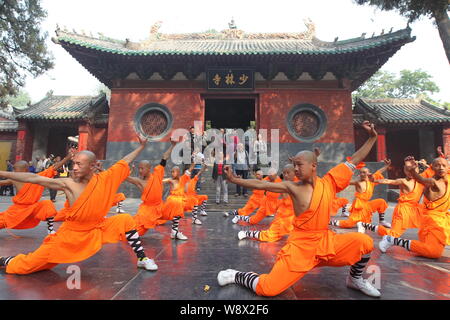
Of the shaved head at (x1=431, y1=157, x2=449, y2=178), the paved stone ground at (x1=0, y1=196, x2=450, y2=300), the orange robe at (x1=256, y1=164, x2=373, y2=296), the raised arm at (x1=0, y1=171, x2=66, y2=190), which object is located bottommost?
the paved stone ground at (x1=0, y1=196, x2=450, y2=300)

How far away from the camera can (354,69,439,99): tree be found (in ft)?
112

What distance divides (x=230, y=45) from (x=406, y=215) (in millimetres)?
12927

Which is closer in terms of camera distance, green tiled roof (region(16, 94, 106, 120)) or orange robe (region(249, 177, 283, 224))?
orange robe (region(249, 177, 283, 224))

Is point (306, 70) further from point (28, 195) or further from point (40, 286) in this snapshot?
point (40, 286)

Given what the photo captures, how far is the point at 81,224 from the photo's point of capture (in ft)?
9.77

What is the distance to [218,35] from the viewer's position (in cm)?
1614

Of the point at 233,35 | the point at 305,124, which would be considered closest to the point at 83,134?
the point at 233,35

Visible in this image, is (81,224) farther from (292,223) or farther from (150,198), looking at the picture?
(292,223)

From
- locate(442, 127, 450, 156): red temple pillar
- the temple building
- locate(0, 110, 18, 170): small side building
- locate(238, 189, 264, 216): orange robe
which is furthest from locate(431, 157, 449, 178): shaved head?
locate(0, 110, 18, 170): small side building

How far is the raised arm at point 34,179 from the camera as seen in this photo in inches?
107

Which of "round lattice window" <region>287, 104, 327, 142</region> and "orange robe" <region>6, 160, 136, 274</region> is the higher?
"round lattice window" <region>287, 104, 327, 142</region>

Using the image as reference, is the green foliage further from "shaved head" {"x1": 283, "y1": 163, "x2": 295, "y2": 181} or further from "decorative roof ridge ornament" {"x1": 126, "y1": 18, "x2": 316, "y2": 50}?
"shaved head" {"x1": 283, "y1": 163, "x2": 295, "y2": 181}

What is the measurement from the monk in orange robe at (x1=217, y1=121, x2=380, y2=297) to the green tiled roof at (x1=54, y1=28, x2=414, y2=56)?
10094 mm

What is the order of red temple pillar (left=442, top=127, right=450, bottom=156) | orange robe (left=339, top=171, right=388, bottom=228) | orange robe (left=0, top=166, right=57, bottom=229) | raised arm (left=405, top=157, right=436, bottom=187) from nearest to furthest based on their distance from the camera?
raised arm (left=405, top=157, right=436, bottom=187), orange robe (left=0, top=166, right=57, bottom=229), orange robe (left=339, top=171, right=388, bottom=228), red temple pillar (left=442, top=127, right=450, bottom=156)
